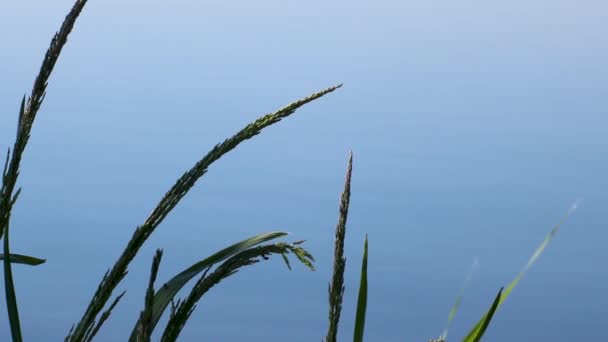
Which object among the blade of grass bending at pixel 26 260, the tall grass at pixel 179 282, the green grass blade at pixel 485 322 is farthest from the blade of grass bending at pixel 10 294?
the green grass blade at pixel 485 322

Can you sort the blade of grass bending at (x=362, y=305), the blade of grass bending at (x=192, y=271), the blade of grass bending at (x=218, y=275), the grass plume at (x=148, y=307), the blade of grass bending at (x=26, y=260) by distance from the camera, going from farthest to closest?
the blade of grass bending at (x=26, y=260)
the blade of grass bending at (x=192, y=271)
the blade of grass bending at (x=362, y=305)
the blade of grass bending at (x=218, y=275)
the grass plume at (x=148, y=307)

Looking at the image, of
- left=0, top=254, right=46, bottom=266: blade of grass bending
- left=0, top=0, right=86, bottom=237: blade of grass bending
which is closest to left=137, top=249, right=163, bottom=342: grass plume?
left=0, top=0, right=86, bottom=237: blade of grass bending

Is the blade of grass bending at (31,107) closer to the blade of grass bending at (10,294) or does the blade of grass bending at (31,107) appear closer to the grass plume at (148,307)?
the blade of grass bending at (10,294)

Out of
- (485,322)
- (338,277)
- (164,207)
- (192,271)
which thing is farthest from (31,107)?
(485,322)

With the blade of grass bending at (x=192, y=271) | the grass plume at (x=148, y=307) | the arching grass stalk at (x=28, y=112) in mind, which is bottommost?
the grass plume at (x=148, y=307)

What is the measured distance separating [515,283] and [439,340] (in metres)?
0.49

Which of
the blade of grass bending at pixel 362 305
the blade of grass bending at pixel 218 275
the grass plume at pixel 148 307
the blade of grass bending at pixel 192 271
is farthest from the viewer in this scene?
the blade of grass bending at pixel 192 271

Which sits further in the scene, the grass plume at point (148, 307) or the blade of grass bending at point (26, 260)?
the blade of grass bending at point (26, 260)

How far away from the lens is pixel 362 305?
1.54 m

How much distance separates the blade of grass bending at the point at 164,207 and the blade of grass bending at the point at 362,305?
309 millimetres

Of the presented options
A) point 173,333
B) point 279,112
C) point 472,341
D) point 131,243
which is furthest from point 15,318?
point 472,341

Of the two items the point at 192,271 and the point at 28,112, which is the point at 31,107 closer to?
the point at 28,112

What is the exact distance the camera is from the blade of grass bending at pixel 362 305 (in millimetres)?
1518

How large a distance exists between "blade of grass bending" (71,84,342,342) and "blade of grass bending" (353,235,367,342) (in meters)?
0.31
